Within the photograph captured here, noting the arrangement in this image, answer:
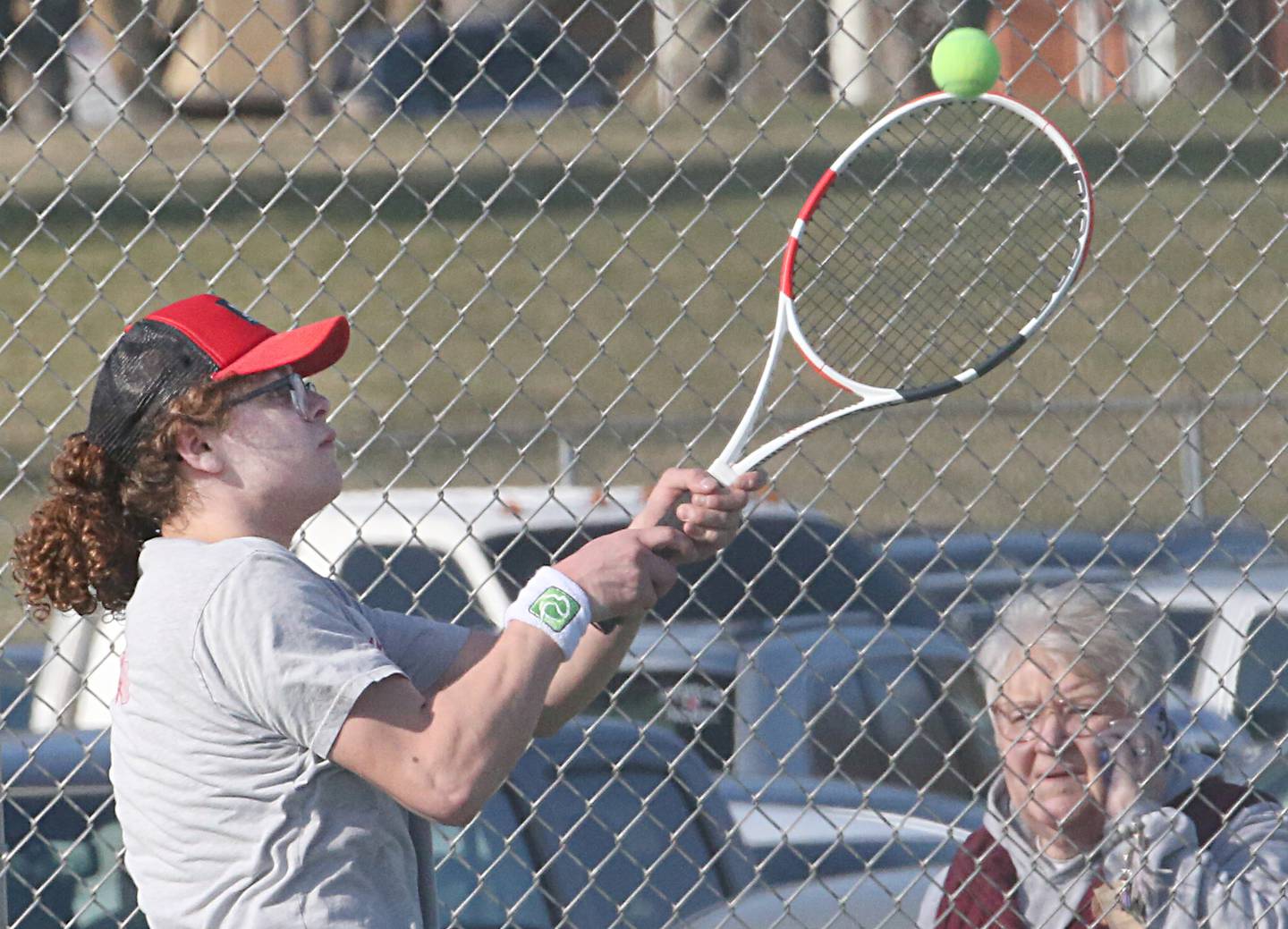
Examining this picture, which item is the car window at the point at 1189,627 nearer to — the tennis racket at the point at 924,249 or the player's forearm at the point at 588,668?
the tennis racket at the point at 924,249

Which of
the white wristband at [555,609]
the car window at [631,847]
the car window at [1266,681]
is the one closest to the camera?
the white wristband at [555,609]

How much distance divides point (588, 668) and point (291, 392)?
564mm

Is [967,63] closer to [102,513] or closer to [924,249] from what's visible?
[924,249]

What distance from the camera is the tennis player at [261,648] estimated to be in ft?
6.53

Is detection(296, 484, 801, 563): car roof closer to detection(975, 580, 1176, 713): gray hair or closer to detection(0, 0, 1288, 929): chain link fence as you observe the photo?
detection(0, 0, 1288, 929): chain link fence

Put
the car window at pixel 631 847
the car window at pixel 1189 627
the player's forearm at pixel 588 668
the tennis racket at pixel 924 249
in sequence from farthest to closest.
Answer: the car window at pixel 1189 627 < the car window at pixel 631 847 < the tennis racket at pixel 924 249 < the player's forearm at pixel 588 668

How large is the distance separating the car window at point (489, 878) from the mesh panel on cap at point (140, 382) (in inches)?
64.7

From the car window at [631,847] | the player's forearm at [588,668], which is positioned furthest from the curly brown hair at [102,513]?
the car window at [631,847]

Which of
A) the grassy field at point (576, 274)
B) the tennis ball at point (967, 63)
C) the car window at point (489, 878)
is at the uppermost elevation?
the tennis ball at point (967, 63)

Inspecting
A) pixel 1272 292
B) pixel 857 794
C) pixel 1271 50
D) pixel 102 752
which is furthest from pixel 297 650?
pixel 1272 292

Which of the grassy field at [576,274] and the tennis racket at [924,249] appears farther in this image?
the grassy field at [576,274]

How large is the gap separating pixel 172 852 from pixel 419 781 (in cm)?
35

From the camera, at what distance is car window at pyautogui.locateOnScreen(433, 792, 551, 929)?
366 centimetres

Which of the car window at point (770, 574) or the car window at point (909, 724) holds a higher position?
the car window at point (909, 724)
